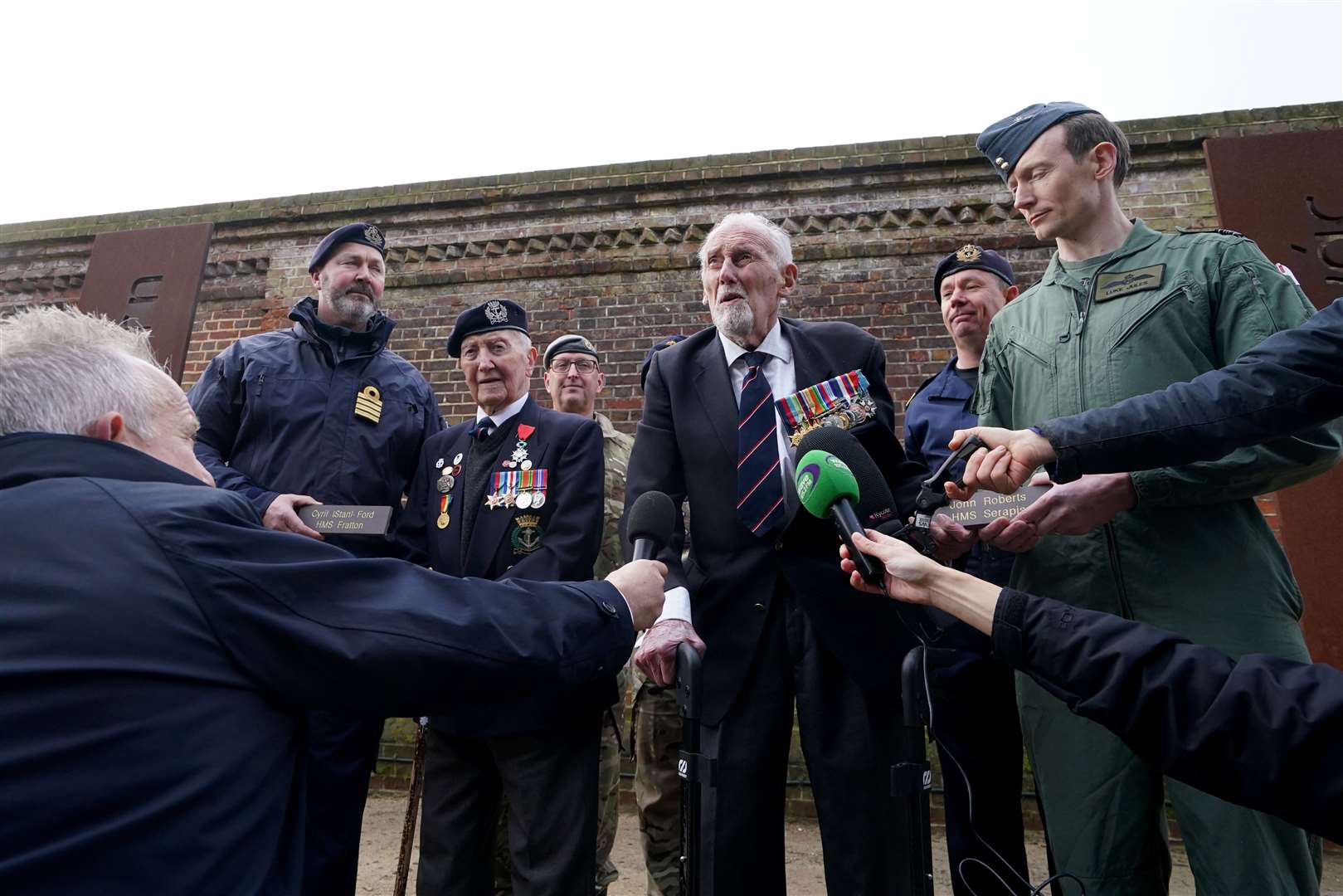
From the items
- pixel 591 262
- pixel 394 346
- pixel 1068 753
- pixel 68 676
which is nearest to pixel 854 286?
pixel 591 262

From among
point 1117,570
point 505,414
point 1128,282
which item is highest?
point 505,414

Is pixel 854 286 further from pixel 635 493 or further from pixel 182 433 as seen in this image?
pixel 182 433

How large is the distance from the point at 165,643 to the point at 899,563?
47.1 inches

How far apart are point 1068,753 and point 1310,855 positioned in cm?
47

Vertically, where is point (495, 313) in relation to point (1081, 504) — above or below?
above

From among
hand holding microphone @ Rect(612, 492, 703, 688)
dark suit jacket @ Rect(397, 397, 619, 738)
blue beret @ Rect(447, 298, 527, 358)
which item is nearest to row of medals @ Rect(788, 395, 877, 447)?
hand holding microphone @ Rect(612, 492, 703, 688)

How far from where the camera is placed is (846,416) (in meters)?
2.10

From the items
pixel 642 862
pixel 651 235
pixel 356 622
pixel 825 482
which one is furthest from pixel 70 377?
pixel 651 235

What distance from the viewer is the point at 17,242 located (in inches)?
288

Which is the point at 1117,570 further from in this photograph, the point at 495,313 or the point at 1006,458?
the point at 495,313

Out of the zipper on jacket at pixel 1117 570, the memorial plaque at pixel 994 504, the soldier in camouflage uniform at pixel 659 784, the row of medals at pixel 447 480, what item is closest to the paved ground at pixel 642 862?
the soldier in camouflage uniform at pixel 659 784

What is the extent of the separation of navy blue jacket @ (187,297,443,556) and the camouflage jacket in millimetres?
863

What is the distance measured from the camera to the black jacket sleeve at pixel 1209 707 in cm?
105

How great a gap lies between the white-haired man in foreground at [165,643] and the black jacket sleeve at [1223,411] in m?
1.07
